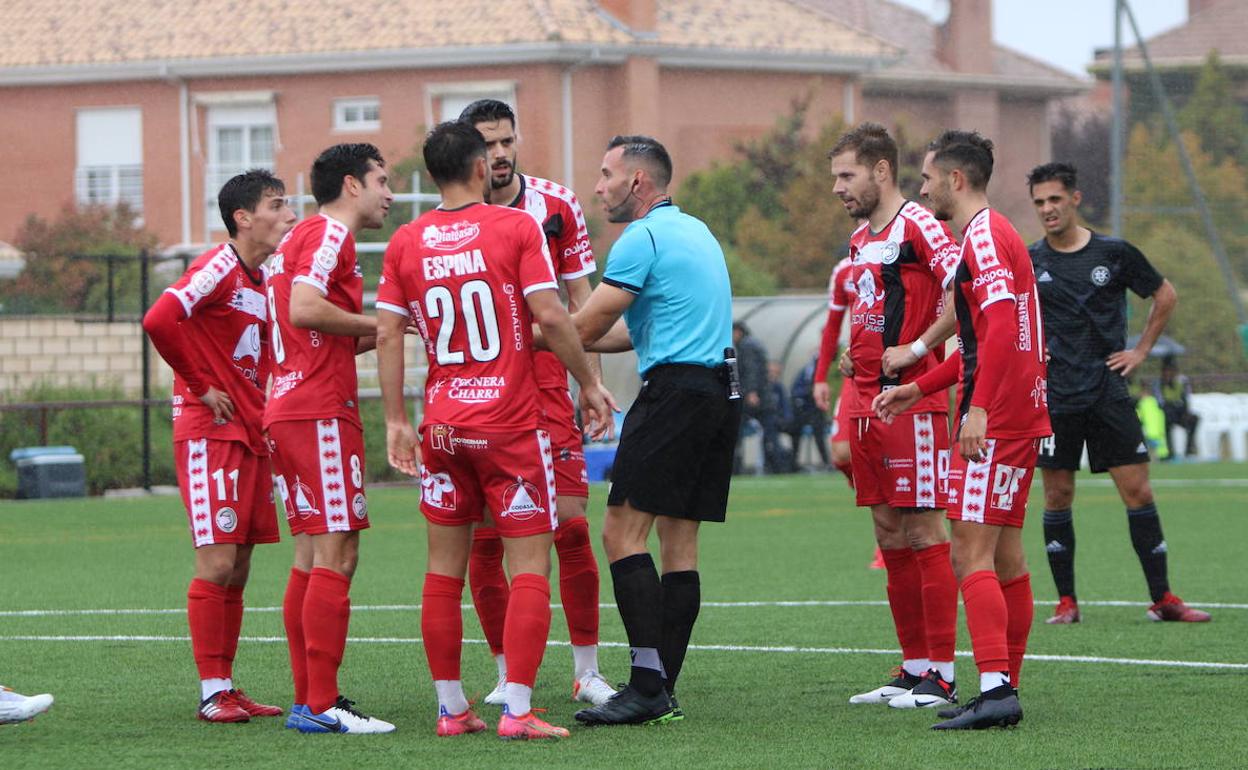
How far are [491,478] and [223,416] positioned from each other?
1.27 m

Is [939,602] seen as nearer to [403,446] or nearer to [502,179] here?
[403,446]

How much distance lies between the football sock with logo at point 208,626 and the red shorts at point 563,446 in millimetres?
1485

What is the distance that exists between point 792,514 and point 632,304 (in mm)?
12488

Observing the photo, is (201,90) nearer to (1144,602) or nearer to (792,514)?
(792,514)

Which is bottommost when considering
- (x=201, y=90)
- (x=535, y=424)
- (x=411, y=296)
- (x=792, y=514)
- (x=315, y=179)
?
(x=792, y=514)

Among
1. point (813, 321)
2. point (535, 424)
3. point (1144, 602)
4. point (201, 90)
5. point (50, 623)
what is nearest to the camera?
point (535, 424)

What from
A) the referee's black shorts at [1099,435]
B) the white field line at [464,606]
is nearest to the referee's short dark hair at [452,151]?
the referee's black shorts at [1099,435]

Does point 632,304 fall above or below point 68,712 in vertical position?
above

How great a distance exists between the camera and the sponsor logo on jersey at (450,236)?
723 centimetres

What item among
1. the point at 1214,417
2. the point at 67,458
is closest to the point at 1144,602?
the point at 67,458

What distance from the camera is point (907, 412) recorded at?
8.31 metres

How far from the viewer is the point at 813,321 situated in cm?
3038

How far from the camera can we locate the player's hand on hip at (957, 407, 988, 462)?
7.31 meters

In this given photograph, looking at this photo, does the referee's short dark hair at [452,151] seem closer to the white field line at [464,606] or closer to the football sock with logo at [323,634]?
the football sock with logo at [323,634]
